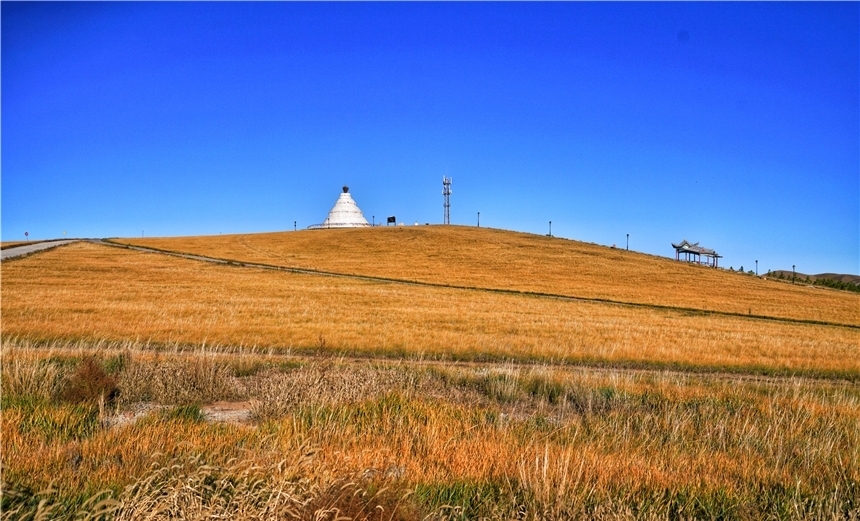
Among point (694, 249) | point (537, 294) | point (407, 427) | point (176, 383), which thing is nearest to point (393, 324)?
point (176, 383)

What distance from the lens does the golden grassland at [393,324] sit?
64.1 ft

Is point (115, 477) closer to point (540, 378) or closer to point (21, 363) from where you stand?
point (21, 363)

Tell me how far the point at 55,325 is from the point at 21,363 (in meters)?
11.4

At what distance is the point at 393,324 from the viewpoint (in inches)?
996

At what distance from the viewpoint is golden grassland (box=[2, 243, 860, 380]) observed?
64.1 ft

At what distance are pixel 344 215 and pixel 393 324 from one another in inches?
4392

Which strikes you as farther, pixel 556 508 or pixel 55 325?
pixel 55 325

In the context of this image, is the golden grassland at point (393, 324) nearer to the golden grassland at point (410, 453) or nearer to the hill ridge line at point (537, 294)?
the hill ridge line at point (537, 294)

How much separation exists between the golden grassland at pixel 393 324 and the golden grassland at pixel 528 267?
9.06 m

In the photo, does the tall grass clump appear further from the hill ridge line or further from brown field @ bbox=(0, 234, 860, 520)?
the hill ridge line

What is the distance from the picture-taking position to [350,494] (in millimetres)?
4664

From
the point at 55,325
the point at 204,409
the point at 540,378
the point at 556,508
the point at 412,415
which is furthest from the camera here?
the point at 55,325

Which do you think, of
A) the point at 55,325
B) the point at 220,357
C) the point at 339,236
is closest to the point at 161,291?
the point at 55,325

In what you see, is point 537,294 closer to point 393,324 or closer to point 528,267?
point 528,267
